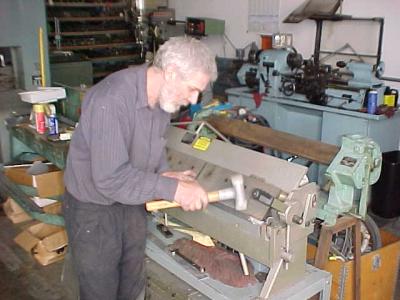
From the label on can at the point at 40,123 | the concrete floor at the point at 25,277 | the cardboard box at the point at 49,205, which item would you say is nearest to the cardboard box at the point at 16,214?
the concrete floor at the point at 25,277

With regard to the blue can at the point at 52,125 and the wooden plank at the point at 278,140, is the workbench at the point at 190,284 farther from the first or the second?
the blue can at the point at 52,125

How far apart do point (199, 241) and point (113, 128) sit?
1.86 feet

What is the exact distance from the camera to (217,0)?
14.7 ft

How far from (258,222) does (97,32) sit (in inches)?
144

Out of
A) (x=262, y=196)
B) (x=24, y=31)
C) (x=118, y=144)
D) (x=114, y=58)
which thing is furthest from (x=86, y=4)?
(x=262, y=196)

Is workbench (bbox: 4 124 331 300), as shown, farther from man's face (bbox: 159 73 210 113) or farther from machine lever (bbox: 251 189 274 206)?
man's face (bbox: 159 73 210 113)

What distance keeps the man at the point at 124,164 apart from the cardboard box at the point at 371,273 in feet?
2.24

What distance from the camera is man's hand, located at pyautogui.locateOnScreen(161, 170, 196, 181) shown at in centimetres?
147

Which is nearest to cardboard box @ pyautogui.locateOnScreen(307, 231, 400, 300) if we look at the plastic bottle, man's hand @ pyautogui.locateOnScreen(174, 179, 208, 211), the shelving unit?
man's hand @ pyautogui.locateOnScreen(174, 179, 208, 211)

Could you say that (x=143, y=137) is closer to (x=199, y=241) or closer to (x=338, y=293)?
(x=199, y=241)

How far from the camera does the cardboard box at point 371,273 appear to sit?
174cm

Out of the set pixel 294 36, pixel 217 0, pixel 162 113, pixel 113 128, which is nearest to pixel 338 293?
pixel 162 113

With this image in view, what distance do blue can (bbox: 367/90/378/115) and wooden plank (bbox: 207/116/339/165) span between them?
0.97 meters

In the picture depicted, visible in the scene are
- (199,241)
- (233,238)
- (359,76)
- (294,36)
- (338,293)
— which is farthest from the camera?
(294,36)
